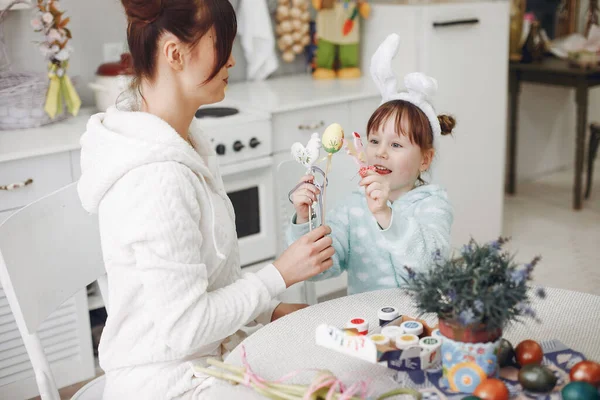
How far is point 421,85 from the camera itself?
1732 millimetres

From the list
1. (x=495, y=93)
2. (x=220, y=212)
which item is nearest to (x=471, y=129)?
(x=495, y=93)

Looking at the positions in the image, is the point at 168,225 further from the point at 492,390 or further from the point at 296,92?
the point at 296,92

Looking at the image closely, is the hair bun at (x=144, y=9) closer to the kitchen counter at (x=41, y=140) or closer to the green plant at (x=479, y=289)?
the green plant at (x=479, y=289)

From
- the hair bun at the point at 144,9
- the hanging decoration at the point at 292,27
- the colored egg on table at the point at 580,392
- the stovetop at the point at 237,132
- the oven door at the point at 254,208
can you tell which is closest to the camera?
the colored egg on table at the point at 580,392

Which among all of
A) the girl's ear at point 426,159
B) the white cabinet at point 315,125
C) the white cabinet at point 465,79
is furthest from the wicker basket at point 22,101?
the white cabinet at point 465,79

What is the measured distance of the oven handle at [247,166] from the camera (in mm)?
2605

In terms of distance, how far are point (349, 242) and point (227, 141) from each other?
0.94 metres

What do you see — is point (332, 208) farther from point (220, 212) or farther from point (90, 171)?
point (90, 171)

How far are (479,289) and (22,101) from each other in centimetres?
192

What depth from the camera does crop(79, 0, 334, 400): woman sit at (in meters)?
1.26

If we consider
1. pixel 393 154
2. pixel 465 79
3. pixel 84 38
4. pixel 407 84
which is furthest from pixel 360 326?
pixel 465 79

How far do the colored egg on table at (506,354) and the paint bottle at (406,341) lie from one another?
12 centimetres

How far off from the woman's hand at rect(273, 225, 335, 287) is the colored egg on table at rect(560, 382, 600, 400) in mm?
538

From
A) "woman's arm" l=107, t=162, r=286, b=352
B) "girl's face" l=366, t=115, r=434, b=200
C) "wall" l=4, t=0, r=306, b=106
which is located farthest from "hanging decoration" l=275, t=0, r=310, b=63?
"woman's arm" l=107, t=162, r=286, b=352
